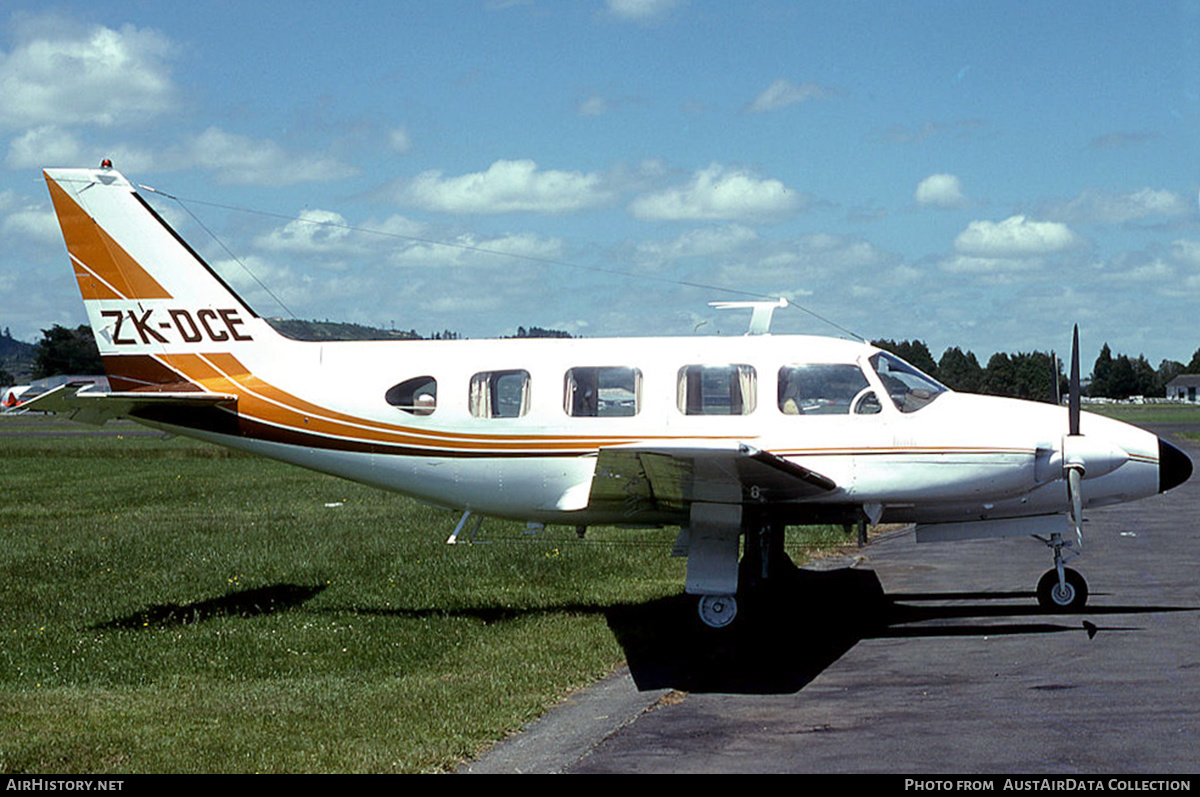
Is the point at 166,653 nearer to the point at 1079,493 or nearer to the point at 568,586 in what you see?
the point at 568,586

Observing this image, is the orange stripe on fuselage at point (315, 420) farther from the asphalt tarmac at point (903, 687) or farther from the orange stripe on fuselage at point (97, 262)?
the asphalt tarmac at point (903, 687)

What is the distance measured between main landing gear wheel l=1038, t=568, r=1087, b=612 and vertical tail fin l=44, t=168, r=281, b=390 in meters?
9.47

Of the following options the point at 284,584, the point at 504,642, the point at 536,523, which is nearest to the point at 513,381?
the point at 536,523

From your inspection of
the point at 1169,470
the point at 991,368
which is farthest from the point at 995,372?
the point at 1169,470

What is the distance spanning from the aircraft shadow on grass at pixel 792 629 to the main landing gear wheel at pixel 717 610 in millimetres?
185

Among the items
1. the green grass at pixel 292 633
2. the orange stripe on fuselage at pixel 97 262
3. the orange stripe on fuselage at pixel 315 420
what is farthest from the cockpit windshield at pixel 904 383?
the orange stripe on fuselage at pixel 97 262

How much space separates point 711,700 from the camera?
9.66 meters

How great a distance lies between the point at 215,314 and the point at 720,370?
6266mm

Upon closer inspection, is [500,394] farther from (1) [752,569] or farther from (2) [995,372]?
(2) [995,372]

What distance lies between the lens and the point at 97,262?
14.2m

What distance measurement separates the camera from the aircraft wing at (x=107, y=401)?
1278cm

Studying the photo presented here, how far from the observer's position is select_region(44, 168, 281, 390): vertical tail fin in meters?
14.2

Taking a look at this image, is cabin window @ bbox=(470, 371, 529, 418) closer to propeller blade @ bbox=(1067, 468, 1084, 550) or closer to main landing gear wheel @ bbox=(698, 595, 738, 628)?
main landing gear wheel @ bbox=(698, 595, 738, 628)

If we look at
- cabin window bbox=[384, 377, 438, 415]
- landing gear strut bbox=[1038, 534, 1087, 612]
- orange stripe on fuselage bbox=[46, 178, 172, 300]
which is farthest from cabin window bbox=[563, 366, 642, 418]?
orange stripe on fuselage bbox=[46, 178, 172, 300]
